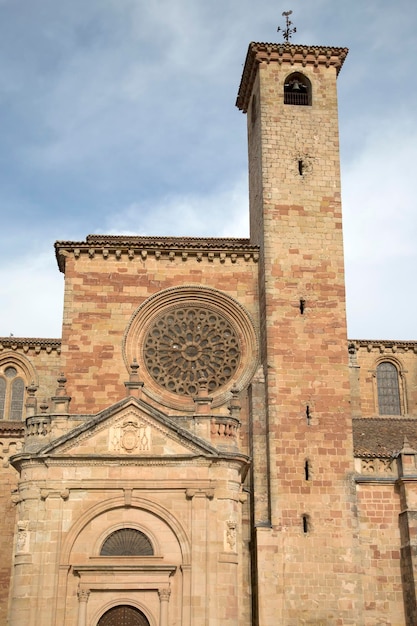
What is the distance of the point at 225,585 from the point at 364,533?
5919mm

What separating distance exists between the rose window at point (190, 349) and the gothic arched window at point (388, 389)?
26.0 feet

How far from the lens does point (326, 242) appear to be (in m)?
25.1

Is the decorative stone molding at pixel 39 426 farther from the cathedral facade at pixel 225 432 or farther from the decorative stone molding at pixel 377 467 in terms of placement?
the decorative stone molding at pixel 377 467

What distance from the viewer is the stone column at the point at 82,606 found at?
1770 cm

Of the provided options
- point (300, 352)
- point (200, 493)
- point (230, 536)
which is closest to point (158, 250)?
point (300, 352)

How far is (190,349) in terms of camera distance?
25.2 m

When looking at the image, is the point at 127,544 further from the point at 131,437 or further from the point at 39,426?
the point at 39,426

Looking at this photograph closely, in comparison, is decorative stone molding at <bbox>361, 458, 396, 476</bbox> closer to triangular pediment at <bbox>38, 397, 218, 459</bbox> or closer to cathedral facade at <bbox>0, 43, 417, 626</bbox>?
cathedral facade at <bbox>0, 43, 417, 626</bbox>

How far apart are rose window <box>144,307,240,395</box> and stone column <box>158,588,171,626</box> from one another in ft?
24.8

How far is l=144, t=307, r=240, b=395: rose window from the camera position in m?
24.8

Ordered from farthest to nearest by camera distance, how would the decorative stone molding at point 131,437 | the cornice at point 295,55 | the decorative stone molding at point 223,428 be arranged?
the cornice at point 295,55 < the decorative stone molding at point 223,428 < the decorative stone molding at point 131,437

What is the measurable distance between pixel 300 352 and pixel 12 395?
11.2m

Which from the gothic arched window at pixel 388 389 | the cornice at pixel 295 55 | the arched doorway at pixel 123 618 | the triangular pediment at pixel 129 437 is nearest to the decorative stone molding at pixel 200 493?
the triangular pediment at pixel 129 437

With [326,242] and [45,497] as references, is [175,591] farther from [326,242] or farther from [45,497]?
[326,242]
